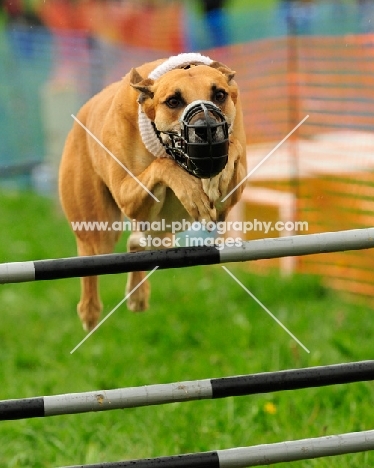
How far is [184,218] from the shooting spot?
11.3 ft

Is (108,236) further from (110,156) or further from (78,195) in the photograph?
(110,156)

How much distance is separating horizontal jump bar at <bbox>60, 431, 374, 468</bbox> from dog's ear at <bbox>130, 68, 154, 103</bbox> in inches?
51.2

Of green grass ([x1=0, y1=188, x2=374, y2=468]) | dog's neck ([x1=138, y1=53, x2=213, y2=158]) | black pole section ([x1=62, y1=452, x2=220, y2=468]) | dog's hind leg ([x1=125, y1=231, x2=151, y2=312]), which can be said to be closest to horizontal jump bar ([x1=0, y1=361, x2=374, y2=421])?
black pole section ([x1=62, y1=452, x2=220, y2=468])

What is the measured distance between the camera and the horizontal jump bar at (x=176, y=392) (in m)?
2.52

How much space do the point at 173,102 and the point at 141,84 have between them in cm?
20

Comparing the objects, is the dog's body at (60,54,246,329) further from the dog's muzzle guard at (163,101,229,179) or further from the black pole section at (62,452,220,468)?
the black pole section at (62,452,220,468)

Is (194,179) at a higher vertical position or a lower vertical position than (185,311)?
higher

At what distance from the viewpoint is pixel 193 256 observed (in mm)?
2582

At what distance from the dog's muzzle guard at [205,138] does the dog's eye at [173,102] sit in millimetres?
205

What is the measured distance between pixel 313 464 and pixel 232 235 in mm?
4097

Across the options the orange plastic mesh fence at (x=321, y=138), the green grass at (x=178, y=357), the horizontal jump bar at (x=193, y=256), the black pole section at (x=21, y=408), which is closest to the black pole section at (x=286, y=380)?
the horizontal jump bar at (x=193, y=256)

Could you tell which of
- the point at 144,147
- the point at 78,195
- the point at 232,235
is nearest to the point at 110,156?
the point at 144,147

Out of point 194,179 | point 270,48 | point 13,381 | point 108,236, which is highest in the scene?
point 270,48

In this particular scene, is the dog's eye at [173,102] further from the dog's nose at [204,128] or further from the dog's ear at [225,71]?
the dog's nose at [204,128]
